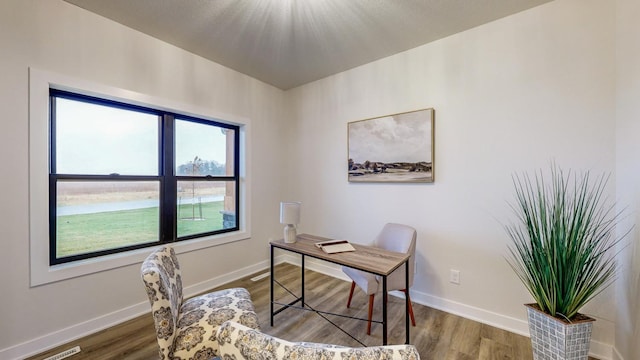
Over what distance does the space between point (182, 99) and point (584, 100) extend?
11.6 ft

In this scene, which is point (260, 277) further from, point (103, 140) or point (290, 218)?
point (103, 140)

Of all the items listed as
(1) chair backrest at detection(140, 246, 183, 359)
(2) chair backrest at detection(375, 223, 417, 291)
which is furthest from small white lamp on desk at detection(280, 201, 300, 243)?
(1) chair backrest at detection(140, 246, 183, 359)

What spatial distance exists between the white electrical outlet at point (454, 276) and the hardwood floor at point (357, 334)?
0.31 m

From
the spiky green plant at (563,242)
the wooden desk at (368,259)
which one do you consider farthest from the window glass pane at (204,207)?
the spiky green plant at (563,242)

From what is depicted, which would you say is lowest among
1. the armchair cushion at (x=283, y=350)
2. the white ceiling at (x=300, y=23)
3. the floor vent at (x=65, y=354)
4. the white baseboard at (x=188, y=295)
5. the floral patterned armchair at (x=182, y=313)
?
the floor vent at (x=65, y=354)

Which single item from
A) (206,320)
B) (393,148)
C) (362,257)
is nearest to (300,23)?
(393,148)

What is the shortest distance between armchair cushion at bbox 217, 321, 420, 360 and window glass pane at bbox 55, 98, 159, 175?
91.3 inches

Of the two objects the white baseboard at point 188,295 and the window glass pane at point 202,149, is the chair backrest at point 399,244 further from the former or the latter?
the window glass pane at point 202,149

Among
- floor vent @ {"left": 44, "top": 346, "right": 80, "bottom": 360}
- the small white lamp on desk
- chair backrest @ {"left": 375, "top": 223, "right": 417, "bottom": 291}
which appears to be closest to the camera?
floor vent @ {"left": 44, "top": 346, "right": 80, "bottom": 360}

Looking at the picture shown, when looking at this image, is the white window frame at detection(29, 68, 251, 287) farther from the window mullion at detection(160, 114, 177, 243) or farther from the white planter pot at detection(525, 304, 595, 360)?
the white planter pot at detection(525, 304, 595, 360)

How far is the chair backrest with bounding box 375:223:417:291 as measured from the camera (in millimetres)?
2033

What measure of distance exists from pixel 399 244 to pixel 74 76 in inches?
121

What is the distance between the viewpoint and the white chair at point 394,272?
1984 millimetres

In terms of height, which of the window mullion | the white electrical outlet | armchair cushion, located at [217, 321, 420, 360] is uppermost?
the window mullion
